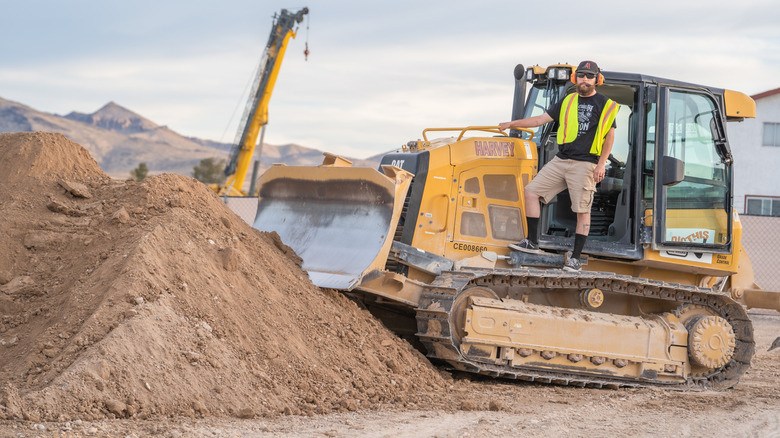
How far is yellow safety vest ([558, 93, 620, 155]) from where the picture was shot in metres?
7.73

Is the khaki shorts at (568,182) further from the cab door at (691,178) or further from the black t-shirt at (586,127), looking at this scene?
the cab door at (691,178)

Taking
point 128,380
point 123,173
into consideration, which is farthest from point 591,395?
point 123,173

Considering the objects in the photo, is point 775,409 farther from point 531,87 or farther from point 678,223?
point 531,87

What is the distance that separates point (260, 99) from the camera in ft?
80.2

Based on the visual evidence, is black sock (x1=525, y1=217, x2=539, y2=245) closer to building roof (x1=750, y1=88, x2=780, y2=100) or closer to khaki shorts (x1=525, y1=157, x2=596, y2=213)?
khaki shorts (x1=525, y1=157, x2=596, y2=213)

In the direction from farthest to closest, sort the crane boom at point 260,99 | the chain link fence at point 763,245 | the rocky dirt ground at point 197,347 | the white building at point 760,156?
the white building at point 760,156
the crane boom at point 260,99
the chain link fence at point 763,245
the rocky dirt ground at point 197,347

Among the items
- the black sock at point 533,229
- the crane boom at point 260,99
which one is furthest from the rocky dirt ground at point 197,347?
the crane boom at point 260,99

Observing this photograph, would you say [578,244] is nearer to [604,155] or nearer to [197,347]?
[604,155]

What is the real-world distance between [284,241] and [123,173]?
94107mm

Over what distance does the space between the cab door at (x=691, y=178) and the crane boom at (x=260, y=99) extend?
1623 centimetres

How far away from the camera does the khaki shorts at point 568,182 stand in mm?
A: 7809

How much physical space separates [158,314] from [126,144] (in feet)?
365

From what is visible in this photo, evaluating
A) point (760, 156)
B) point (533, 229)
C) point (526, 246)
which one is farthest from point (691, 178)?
point (760, 156)

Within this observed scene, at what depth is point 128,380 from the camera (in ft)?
17.7
